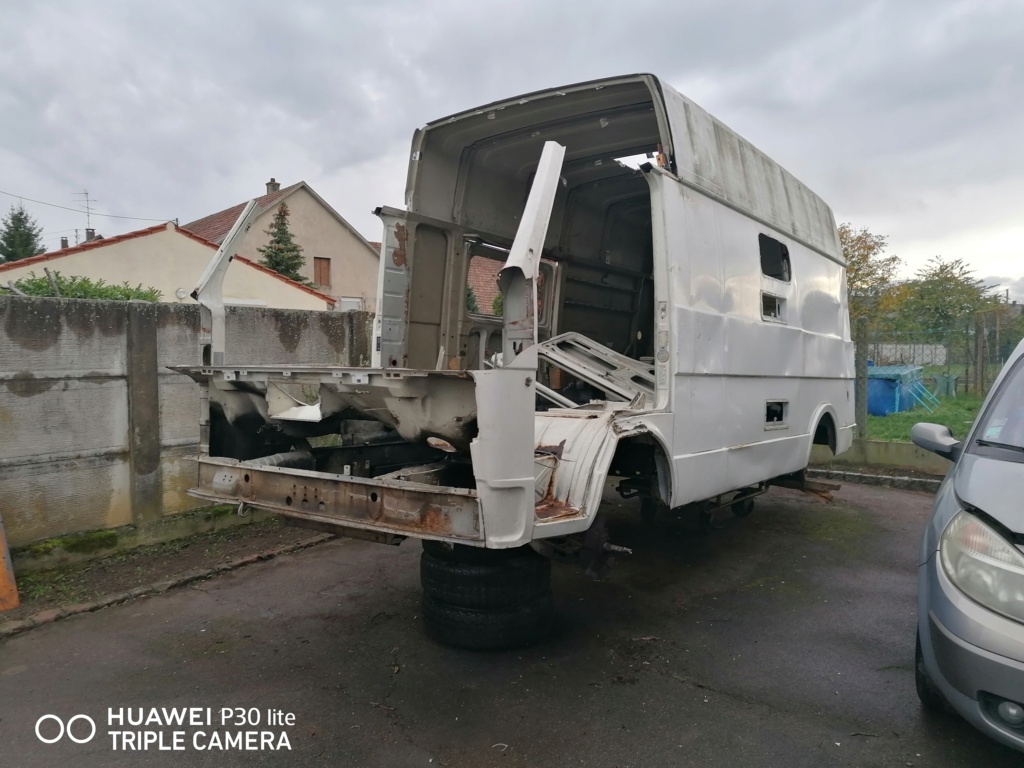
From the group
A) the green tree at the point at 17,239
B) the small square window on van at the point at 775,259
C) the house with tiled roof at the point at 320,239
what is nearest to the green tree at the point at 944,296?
the small square window on van at the point at 775,259

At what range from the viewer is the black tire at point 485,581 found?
342cm

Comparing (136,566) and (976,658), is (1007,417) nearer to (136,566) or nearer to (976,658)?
(976,658)

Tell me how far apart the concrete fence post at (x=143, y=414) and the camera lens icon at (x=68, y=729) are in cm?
244

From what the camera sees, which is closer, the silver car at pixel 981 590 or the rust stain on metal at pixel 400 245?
the silver car at pixel 981 590

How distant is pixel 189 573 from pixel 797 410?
485 centimetres

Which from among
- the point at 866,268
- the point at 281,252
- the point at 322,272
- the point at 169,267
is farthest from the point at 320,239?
the point at 866,268

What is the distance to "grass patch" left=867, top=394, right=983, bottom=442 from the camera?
875 centimetres

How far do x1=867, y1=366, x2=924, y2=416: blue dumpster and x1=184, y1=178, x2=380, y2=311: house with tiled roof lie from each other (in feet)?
54.0

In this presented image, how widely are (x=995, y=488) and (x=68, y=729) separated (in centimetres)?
396

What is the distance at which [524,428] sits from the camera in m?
2.79

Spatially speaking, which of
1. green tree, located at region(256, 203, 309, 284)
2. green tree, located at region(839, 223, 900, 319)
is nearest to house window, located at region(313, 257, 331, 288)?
green tree, located at region(256, 203, 309, 284)

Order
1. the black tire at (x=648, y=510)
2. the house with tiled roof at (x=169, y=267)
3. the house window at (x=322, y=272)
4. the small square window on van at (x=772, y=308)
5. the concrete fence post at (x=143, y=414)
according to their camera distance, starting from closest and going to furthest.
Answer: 1. the small square window on van at (x=772, y=308)
2. the concrete fence post at (x=143, y=414)
3. the black tire at (x=648, y=510)
4. the house with tiled roof at (x=169, y=267)
5. the house window at (x=322, y=272)

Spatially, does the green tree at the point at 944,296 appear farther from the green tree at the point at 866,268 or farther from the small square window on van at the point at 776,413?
the small square window on van at the point at 776,413

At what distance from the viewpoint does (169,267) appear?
614 inches
